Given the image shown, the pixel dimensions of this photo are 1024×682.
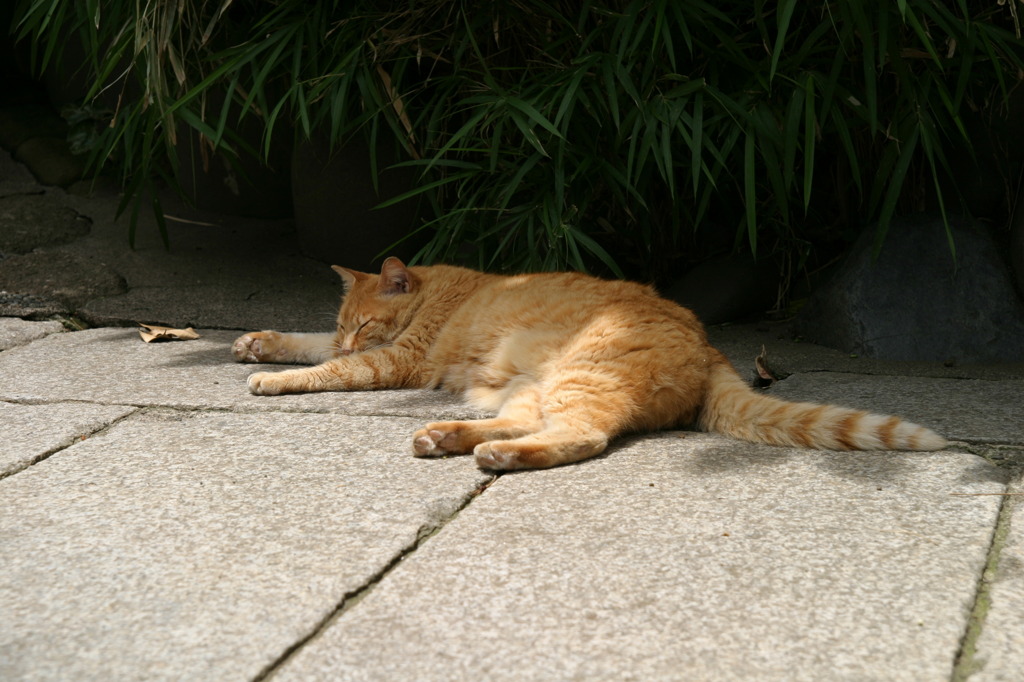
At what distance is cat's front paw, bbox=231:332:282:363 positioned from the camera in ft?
11.0

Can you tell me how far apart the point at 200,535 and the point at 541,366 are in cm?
113

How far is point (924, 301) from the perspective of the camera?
137 inches

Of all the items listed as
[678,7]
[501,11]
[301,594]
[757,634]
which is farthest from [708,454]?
[501,11]

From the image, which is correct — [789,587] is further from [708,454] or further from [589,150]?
[589,150]

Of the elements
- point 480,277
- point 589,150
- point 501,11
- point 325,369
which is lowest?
point 325,369

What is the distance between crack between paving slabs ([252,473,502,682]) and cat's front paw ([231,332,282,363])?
4.75 feet

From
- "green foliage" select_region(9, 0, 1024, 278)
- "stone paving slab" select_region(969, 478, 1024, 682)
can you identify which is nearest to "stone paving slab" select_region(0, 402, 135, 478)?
"green foliage" select_region(9, 0, 1024, 278)

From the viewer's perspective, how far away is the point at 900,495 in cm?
209

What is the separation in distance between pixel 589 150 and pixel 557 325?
0.97m

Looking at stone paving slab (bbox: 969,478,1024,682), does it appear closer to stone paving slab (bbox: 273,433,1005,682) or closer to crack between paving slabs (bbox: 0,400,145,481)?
stone paving slab (bbox: 273,433,1005,682)

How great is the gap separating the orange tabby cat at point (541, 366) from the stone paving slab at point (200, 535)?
27cm

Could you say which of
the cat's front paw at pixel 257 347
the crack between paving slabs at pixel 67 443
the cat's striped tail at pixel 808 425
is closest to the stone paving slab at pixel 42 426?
the crack between paving slabs at pixel 67 443

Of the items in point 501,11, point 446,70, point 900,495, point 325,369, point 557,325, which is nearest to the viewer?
point 900,495

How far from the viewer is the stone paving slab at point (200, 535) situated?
5.01 ft
